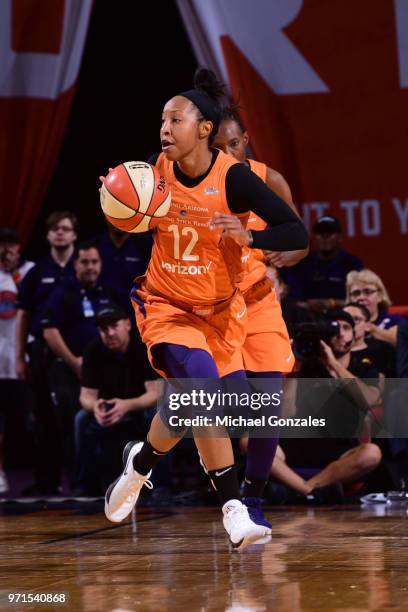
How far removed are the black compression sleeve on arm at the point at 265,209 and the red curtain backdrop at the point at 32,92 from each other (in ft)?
14.5

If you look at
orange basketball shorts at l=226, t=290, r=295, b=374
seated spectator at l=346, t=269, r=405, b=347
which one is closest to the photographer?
seated spectator at l=346, t=269, r=405, b=347

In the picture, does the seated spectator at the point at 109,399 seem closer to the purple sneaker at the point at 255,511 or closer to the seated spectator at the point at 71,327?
the seated spectator at the point at 71,327

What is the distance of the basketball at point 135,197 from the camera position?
3834mm

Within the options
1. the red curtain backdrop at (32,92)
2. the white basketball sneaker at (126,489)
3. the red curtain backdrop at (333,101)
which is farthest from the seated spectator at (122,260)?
the white basketball sneaker at (126,489)

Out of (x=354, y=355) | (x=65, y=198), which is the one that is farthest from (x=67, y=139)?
(x=354, y=355)

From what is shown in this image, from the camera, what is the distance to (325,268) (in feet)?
23.2

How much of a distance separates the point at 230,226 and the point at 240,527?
1.06 m

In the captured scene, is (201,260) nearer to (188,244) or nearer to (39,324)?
(188,244)

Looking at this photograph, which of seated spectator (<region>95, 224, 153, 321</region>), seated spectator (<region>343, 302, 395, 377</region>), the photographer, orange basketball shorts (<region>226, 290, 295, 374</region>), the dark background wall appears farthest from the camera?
the dark background wall

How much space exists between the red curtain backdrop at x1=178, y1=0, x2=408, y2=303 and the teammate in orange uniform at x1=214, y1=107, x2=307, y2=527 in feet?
10.9

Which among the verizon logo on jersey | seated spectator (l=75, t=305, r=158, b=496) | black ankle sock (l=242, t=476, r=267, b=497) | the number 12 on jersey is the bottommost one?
black ankle sock (l=242, t=476, r=267, b=497)

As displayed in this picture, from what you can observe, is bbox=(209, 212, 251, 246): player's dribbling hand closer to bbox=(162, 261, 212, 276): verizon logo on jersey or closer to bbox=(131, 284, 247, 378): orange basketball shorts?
bbox=(162, 261, 212, 276): verizon logo on jersey

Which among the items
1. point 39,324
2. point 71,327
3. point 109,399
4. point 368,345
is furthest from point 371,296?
point 39,324

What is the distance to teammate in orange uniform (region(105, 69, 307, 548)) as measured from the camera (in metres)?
3.93
